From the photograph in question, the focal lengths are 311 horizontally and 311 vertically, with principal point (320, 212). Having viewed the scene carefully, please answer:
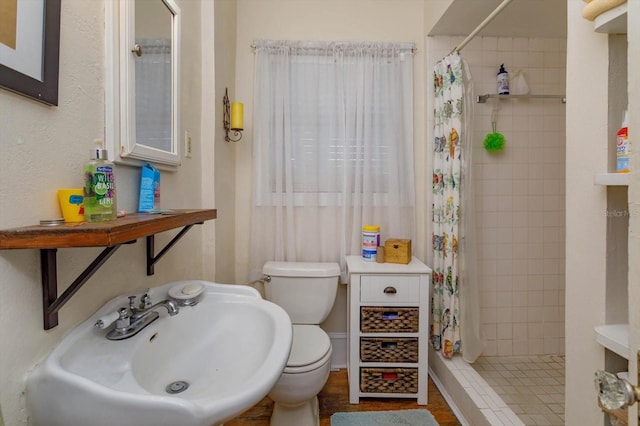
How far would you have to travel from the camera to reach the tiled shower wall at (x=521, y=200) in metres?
2.05

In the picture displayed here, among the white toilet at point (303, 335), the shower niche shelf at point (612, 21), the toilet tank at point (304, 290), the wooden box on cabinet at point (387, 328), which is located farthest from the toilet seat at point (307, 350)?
the shower niche shelf at point (612, 21)

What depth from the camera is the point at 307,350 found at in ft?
4.85

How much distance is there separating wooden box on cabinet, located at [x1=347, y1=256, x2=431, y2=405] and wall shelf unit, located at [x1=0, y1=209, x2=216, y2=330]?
3.80 feet

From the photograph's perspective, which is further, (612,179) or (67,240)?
(612,179)

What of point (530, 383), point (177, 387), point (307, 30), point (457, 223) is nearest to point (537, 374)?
point (530, 383)

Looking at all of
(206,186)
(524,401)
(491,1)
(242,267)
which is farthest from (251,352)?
(491,1)

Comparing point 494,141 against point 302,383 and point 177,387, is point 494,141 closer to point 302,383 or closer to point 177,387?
point 302,383

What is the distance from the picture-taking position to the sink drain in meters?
0.84

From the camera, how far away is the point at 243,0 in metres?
2.02

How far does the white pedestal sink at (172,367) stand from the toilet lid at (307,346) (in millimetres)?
470

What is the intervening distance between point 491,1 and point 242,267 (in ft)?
6.88

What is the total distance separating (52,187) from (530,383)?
93.6 inches

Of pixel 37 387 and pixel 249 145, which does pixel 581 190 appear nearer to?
pixel 37 387

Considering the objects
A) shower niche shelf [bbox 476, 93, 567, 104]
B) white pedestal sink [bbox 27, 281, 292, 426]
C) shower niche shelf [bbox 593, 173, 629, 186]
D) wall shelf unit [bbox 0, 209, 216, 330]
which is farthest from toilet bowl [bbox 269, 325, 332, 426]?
shower niche shelf [bbox 476, 93, 567, 104]
